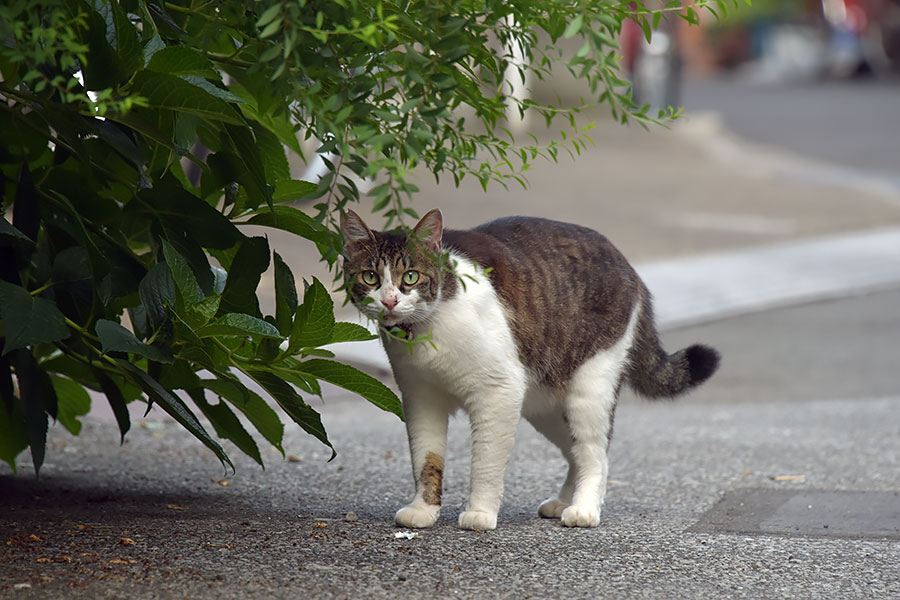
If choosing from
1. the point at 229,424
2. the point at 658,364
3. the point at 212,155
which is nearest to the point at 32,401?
the point at 229,424

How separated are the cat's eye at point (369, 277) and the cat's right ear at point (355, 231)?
97 millimetres

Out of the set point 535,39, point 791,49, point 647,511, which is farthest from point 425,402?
point 791,49

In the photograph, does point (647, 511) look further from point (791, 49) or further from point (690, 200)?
point (791, 49)

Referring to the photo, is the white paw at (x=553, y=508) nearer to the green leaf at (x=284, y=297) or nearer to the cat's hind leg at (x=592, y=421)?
the cat's hind leg at (x=592, y=421)

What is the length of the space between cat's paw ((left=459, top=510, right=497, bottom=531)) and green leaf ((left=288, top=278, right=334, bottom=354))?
79cm

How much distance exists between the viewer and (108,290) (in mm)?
3475

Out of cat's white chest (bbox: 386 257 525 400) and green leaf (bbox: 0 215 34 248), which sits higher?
green leaf (bbox: 0 215 34 248)

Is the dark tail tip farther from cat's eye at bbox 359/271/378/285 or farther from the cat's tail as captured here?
cat's eye at bbox 359/271/378/285

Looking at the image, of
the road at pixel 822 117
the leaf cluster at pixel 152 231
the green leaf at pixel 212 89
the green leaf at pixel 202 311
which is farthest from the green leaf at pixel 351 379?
the road at pixel 822 117

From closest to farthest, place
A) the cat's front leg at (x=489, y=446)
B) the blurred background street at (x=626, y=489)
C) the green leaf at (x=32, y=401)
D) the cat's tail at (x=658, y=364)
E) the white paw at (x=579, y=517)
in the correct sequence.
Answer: the blurred background street at (x=626, y=489) → the green leaf at (x=32, y=401) → the cat's front leg at (x=489, y=446) → the white paw at (x=579, y=517) → the cat's tail at (x=658, y=364)

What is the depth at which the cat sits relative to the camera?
151 inches

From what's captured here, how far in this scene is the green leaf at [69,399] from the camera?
14.6ft

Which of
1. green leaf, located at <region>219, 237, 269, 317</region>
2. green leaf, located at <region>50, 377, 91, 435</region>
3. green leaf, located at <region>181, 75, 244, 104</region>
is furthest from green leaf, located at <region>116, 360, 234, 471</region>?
green leaf, located at <region>50, 377, 91, 435</region>

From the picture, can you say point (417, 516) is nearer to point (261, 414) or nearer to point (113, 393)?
point (261, 414)
